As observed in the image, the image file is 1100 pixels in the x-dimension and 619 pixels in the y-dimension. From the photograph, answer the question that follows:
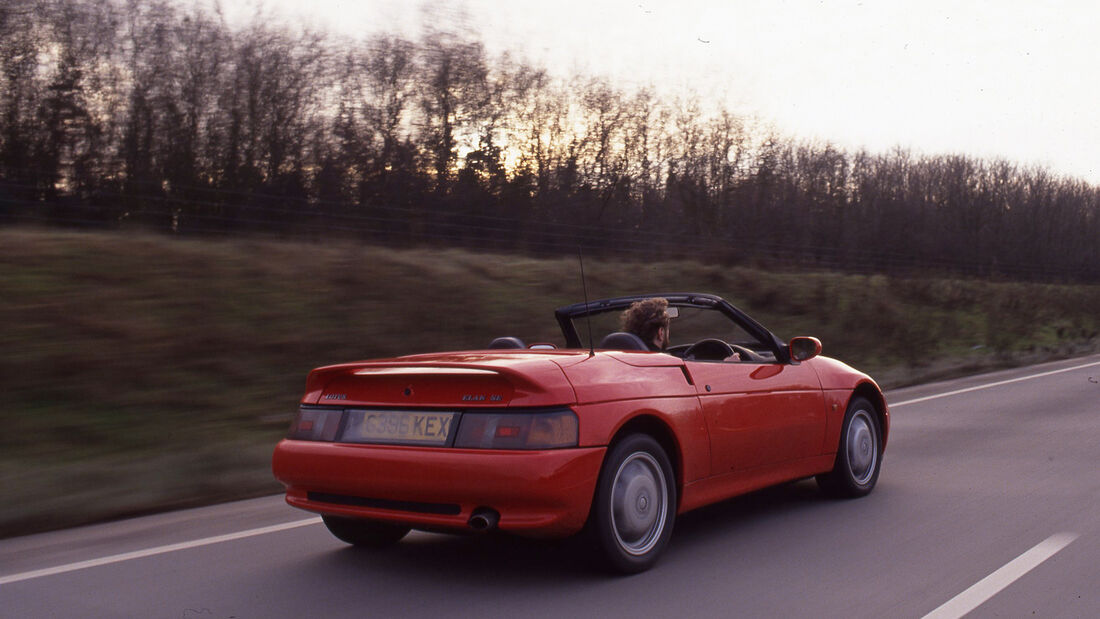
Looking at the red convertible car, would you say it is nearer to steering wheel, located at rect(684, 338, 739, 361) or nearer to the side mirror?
steering wheel, located at rect(684, 338, 739, 361)

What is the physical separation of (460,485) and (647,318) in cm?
190

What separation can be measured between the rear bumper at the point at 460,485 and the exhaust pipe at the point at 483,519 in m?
0.02

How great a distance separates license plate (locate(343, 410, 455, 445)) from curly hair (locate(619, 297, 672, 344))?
1.65 metres

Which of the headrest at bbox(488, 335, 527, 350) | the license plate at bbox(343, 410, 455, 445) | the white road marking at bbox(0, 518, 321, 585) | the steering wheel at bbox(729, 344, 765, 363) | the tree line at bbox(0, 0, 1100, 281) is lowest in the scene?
the white road marking at bbox(0, 518, 321, 585)

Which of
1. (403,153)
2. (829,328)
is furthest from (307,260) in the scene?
(829,328)

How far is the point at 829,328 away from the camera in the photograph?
964 inches

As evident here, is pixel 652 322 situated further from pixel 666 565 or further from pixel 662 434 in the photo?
pixel 666 565

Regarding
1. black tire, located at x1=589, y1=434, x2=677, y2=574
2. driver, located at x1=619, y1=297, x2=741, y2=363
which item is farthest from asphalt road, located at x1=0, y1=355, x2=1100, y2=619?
driver, located at x1=619, y1=297, x2=741, y2=363

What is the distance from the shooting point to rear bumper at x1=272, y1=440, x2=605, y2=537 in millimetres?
4371

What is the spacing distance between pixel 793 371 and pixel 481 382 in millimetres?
2497

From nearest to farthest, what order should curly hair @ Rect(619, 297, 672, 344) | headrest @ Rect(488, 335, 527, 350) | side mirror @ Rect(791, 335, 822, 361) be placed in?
headrest @ Rect(488, 335, 527, 350) → curly hair @ Rect(619, 297, 672, 344) → side mirror @ Rect(791, 335, 822, 361)

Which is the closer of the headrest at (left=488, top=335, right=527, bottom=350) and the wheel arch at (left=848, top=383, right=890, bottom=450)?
the headrest at (left=488, top=335, right=527, bottom=350)

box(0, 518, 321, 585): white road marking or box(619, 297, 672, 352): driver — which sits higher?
box(619, 297, 672, 352): driver

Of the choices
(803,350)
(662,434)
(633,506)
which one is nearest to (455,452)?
(633,506)
